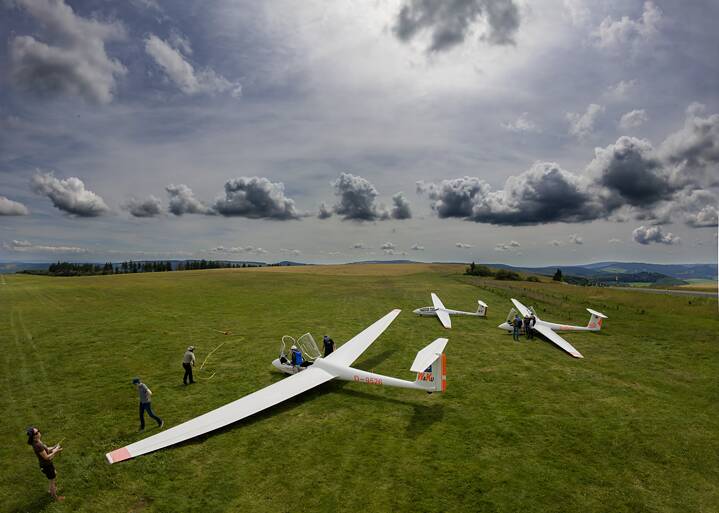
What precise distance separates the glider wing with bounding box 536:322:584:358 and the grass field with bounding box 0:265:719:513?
48cm

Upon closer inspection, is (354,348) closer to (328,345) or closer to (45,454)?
(328,345)

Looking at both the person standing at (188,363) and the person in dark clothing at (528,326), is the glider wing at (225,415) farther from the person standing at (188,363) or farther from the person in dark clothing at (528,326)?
the person in dark clothing at (528,326)

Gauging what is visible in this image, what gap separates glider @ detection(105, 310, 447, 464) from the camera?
10117 mm

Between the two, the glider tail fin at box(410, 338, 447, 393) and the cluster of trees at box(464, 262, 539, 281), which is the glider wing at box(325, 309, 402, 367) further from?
the cluster of trees at box(464, 262, 539, 281)

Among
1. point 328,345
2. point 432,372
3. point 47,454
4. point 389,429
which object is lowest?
point 389,429


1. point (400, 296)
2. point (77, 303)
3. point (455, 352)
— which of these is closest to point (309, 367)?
point (455, 352)

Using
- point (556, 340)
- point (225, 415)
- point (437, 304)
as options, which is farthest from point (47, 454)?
point (437, 304)

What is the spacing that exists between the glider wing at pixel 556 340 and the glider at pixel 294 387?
10372 millimetres

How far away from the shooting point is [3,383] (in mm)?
15484

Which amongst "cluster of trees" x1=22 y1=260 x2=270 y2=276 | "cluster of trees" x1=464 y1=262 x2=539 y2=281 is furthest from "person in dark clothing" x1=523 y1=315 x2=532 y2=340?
"cluster of trees" x1=22 y1=260 x2=270 y2=276

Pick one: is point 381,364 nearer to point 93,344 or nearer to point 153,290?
point 93,344

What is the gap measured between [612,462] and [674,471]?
1.52 meters

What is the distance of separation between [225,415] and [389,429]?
224 inches

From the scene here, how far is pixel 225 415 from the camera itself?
37.7ft
